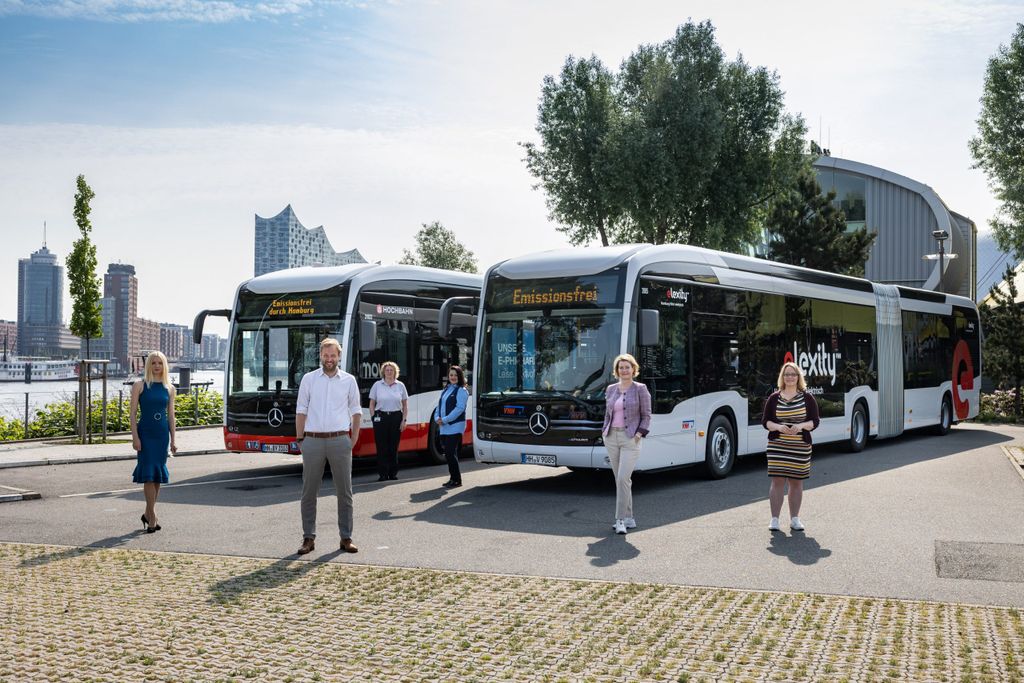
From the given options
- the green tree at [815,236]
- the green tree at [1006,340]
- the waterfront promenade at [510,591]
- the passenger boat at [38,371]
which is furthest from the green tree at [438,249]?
the passenger boat at [38,371]

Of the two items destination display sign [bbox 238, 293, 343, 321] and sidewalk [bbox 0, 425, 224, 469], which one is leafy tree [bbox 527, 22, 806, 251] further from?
destination display sign [bbox 238, 293, 343, 321]

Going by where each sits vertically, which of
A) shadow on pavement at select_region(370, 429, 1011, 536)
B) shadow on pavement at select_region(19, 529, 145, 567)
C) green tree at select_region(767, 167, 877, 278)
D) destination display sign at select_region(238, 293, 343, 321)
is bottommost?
shadow on pavement at select_region(370, 429, 1011, 536)

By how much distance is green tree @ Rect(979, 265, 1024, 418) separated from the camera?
30000 mm

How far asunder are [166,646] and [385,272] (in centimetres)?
1024

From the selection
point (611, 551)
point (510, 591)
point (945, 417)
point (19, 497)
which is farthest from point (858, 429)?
point (19, 497)

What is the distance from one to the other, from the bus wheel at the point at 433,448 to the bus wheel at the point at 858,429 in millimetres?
7495

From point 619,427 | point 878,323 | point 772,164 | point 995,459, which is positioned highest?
point 772,164

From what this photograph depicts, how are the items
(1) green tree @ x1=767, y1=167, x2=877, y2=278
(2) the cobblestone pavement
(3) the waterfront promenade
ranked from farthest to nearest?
(1) green tree @ x1=767, y1=167, x2=877, y2=278 → (3) the waterfront promenade → (2) the cobblestone pavement

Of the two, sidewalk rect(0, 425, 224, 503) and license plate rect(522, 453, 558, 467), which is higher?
license plate rect(522, 453, 558, 467)

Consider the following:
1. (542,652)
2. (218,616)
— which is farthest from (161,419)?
(542,652)

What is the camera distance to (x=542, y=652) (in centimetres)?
559

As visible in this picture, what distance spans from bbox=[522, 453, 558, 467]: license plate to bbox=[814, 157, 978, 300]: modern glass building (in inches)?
1884

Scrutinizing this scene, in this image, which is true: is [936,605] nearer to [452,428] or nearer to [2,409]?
[452,428]

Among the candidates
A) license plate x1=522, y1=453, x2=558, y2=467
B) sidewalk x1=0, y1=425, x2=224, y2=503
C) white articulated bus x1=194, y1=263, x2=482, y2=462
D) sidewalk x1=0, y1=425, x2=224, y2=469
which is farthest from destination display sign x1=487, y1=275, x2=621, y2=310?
sidewalk x1=0, y1=425, x2=224, y2=469
